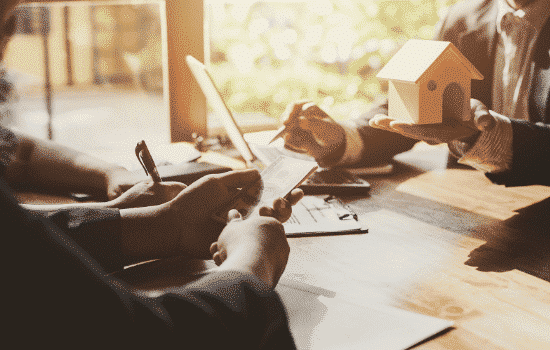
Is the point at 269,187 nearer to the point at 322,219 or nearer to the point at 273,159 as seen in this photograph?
the point at 322,219

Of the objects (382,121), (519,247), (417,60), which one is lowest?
(519,247)

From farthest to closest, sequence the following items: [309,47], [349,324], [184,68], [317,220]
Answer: [309,47]
[184,68]
[317,220]
[349,324]

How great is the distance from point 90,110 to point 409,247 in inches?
99.6

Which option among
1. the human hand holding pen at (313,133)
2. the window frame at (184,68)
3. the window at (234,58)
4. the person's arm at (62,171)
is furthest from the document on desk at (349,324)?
the window at (234,58)

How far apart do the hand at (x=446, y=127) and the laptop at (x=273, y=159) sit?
9.0 inches

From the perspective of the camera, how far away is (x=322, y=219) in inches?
42.2

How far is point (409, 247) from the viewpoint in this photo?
3.10 feet

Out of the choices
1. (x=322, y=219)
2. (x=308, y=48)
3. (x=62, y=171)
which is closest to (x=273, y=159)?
(x=322, y=219)

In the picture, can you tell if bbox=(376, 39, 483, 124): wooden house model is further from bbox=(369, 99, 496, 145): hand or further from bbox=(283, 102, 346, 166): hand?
Answer: bbox=(283, 102, 346, 166): hand

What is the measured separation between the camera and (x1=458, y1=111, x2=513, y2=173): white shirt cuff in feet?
3.71

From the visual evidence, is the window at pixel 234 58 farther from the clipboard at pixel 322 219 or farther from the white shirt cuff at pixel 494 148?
the white shirt cuff at pixel 494 148

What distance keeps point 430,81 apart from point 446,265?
45 centimetres

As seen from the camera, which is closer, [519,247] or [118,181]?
[519,247]

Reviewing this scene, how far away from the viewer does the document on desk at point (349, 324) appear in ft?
2.00
